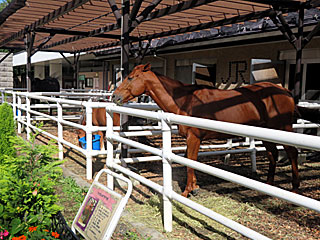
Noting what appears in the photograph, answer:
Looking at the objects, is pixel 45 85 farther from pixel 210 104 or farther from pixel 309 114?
pixel 309 114

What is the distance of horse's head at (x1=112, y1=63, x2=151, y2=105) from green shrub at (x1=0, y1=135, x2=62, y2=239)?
1.85m

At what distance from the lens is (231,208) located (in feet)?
14.1

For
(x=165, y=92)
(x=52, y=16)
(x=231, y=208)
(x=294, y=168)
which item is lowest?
(x=231, y=208)

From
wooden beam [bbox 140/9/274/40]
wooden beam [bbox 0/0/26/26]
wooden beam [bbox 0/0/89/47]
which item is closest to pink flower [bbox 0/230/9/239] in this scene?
wooden beam [bbox 0/0/89/47]

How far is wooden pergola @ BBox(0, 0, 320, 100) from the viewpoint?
605 centimetres

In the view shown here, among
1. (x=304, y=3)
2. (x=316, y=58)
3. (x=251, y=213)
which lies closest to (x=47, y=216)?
(x=251, y=213)

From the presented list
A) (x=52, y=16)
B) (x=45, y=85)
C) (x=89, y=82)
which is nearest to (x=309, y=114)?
(x=52, y=16)

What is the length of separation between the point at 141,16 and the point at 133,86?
5.92ft

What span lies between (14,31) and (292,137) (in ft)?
41.0

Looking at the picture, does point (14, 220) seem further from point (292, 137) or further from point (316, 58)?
point (316, 58)

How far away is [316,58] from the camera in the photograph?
9.66 metres

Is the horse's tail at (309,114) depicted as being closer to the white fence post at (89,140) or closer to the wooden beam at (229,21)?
the white fence post at (89,140)

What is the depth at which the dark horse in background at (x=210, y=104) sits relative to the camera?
15.1 feet

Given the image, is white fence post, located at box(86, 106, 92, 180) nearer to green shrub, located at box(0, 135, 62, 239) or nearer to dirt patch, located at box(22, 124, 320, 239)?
dirt patch, located at box(22, 124, 320, 239)
